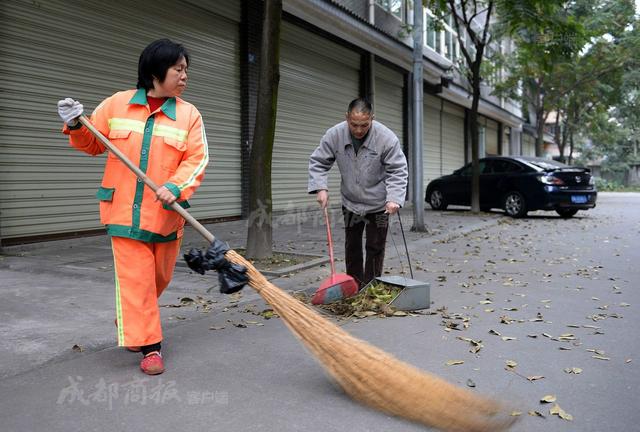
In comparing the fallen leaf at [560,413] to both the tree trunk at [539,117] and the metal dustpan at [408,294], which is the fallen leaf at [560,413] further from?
the tree trunk at [539,117]

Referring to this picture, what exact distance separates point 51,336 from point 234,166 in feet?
29.2

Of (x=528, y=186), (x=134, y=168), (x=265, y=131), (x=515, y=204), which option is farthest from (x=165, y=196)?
(x=515, y=204)

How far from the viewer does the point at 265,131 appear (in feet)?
24.5

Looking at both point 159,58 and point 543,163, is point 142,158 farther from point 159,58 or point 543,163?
point 543,163

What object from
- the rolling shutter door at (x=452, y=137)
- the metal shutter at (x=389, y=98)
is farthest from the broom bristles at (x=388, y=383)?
the rolling shutter door at (x=452, y=137)

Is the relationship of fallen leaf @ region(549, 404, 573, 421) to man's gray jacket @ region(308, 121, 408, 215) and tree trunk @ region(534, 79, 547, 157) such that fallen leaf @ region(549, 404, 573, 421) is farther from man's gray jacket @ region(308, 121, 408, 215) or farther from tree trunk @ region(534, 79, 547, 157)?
tree trunk @ region(534, 79, 547, 157)

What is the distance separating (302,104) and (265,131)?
7.85 meters

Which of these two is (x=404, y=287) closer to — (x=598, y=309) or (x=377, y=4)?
(x=598, y=309)

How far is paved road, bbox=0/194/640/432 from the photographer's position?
9.40 feet

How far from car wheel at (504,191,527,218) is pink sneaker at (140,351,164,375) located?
1292 cm

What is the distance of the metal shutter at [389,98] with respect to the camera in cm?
1939

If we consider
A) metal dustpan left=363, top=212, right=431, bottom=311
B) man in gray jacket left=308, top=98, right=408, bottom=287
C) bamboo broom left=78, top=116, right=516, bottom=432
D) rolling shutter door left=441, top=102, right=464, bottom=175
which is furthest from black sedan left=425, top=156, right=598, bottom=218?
bamboo broom left=78, top=116, right=516, bottom=432

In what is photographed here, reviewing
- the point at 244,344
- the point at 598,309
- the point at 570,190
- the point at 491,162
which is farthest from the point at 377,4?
the point at 244,344

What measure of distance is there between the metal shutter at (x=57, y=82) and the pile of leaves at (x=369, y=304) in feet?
17.8
